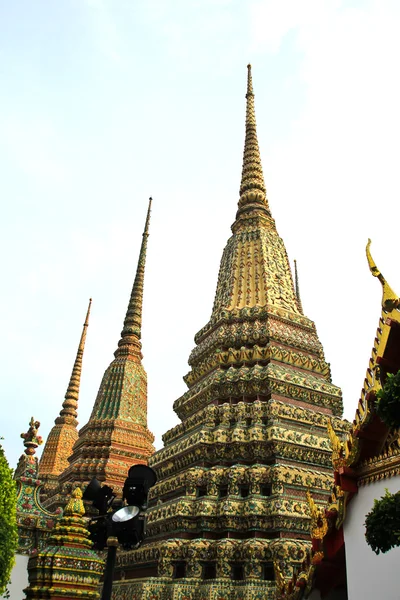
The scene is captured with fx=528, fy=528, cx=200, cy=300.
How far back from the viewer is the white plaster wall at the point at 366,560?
5.58 meters

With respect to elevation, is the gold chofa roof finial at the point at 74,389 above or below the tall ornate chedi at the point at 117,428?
above

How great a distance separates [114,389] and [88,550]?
70.0ft

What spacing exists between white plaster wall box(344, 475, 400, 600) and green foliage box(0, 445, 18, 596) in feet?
19.6

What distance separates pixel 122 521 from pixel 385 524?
7.65 feet

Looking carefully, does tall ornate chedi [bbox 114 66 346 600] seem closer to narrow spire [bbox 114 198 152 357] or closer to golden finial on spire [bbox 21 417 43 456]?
golden finial on spire [bbox 21 417 43 456]

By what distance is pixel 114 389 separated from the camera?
26.6 meters

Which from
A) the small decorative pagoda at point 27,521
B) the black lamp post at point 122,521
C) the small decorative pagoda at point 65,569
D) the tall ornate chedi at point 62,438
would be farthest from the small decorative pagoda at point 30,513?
the tall ornate chedi at point 62,438

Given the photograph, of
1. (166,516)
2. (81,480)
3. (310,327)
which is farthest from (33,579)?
(81,480)

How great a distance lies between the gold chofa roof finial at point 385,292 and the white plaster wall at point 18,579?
10.4 meters

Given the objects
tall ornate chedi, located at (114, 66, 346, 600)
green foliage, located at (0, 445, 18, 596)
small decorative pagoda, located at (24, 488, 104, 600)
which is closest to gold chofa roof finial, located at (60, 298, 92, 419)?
tall ornate chedi, located at (114, 66, 346, 600)

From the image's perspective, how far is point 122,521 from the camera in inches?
184

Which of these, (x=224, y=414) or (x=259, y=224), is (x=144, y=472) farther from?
(x=259, y=224)

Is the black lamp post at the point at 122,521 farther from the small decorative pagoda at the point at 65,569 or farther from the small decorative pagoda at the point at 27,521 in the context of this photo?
the small decorative pagoda at the point at 27,521

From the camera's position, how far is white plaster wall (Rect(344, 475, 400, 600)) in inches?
220
